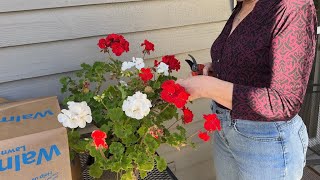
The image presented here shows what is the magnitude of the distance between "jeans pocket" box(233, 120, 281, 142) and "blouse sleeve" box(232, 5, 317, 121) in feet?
0.28

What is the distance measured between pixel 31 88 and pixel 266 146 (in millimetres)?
1106

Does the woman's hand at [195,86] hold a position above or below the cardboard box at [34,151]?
above

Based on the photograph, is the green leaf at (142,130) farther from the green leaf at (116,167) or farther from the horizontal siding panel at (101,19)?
the horizontal siding panel at (101,19)

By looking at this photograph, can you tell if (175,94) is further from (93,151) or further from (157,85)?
Answer: (93,151)

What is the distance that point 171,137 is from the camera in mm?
1303

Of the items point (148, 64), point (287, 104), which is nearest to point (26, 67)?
point (148, 64)

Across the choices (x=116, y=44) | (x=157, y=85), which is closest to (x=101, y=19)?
(x=116, y=44)

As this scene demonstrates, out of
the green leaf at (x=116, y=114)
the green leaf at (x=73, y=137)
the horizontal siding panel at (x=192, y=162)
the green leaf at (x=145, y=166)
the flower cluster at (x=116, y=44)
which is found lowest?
the horizontal siding panel at (x=192, y=162)

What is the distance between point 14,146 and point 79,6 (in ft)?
2.83

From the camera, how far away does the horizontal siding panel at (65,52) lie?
1.56 metres

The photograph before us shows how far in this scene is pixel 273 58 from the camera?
1086 mm

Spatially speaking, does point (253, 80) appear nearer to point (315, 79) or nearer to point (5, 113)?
point (5, 113)

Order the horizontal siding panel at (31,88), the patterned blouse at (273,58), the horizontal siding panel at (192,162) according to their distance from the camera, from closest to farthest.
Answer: the patterned blouse at (273,58), the horizontal siding panel at (31,88), the horizontal siding panel at (192,162)

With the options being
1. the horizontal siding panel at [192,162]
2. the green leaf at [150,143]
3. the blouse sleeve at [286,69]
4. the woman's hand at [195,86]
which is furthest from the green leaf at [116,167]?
the horizontal siding panel at [192,162]
